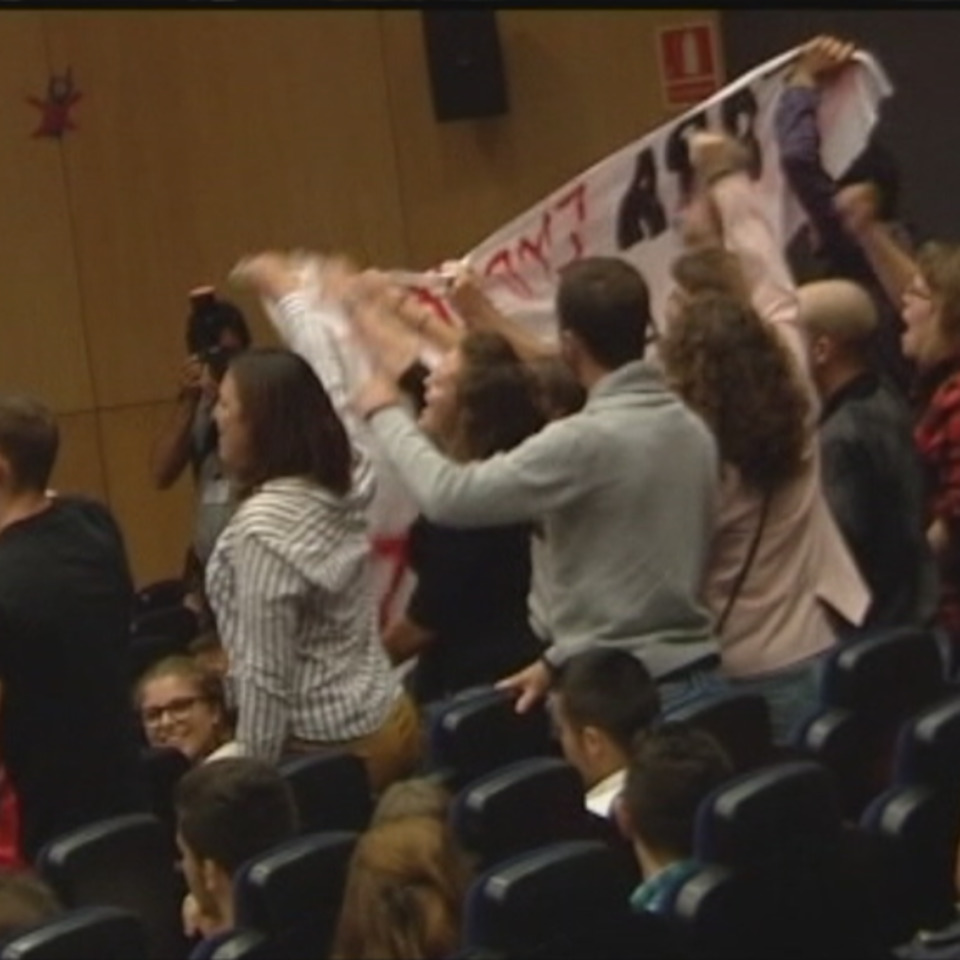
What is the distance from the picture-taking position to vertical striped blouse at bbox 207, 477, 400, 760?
430cm

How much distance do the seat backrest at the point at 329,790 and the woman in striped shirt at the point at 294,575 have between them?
18 centimetres

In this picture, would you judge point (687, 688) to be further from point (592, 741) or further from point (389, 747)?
point (389, 747)

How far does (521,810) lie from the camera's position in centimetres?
389

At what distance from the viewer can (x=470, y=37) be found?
29.3ft

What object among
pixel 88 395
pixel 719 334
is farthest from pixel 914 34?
pixel 719 334

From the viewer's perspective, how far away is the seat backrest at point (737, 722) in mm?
4090

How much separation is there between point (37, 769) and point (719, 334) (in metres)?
1.20

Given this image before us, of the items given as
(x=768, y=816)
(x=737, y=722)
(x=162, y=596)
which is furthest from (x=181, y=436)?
(x=768, y=816)

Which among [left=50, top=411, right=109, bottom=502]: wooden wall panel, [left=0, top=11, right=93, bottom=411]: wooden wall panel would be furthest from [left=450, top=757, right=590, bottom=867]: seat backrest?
[left=50, top=411, right=109, bottom=502]: wooden wall panel

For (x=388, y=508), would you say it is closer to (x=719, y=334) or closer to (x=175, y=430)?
(x=719, y=334)

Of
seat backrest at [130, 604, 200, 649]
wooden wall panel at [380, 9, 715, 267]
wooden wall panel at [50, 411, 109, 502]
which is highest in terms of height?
wooden wall panel at [380, 9, 715, 267]

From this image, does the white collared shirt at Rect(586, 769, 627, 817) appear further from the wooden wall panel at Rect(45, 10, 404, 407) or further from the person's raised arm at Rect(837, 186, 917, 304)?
the wooden wall panel at Rect(45, 10, 404, 407)

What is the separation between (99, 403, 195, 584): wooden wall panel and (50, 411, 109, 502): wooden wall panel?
1.1 inches

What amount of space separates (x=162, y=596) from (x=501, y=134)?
99.4 inches
